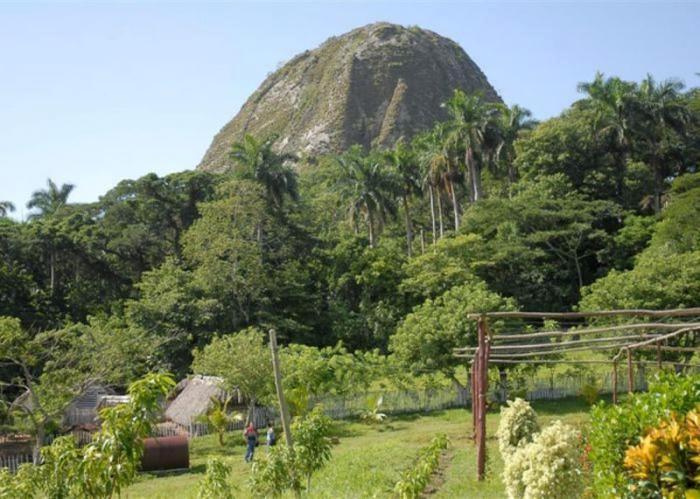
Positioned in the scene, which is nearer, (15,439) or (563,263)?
(15,439)

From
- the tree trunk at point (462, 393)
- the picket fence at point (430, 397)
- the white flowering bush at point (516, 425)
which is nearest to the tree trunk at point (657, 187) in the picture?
the picket fence at point (430, 397)

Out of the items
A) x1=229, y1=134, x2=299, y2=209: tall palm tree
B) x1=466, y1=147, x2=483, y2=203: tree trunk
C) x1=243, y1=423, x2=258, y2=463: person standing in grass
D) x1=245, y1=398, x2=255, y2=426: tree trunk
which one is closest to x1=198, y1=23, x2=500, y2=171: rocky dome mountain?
x1=466, y1=147, x2=483, y2=203: tree trunk

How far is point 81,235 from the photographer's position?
3925cm

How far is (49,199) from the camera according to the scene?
163 feet

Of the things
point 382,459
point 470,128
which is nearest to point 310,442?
point 382,459

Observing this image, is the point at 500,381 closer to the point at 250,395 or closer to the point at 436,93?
the point at 250,395

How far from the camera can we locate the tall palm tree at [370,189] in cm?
4362

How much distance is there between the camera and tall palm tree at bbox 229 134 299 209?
40188 millimetres

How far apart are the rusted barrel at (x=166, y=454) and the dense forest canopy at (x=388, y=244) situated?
24.1 feet

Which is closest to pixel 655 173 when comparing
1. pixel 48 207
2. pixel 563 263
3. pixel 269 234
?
pixel 563 263

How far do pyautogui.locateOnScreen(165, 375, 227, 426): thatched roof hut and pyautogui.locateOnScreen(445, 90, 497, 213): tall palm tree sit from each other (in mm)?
20732

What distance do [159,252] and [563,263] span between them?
914 inches

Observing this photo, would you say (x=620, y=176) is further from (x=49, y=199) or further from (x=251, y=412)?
(x=49, y=199)

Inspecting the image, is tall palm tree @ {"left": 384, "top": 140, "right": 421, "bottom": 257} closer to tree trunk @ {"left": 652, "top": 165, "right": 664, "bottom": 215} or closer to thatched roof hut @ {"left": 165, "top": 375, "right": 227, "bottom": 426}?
tree trunk @ {"left": 652, "top": 165, "right": 664, "bottom": 215}
